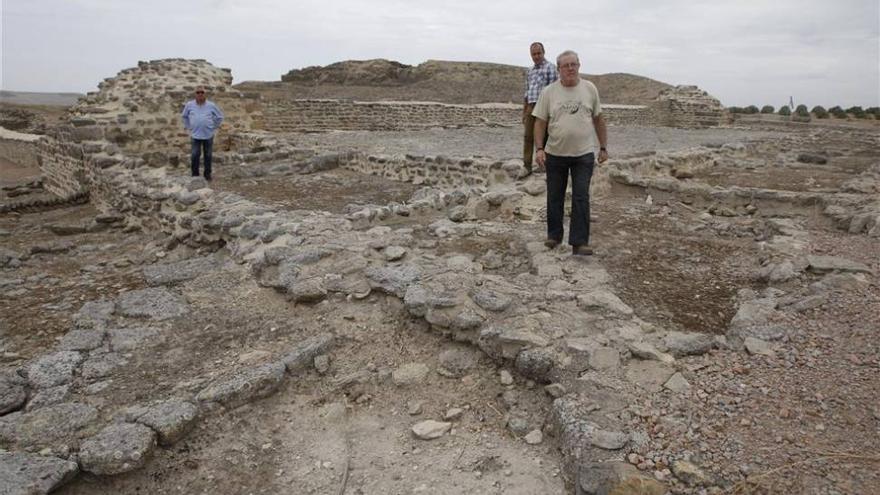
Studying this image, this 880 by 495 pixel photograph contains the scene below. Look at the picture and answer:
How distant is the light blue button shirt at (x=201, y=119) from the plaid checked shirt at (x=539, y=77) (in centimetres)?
491

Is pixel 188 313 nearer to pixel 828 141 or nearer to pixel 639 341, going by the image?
pixel 639 341

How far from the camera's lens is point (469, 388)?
353 centimetres

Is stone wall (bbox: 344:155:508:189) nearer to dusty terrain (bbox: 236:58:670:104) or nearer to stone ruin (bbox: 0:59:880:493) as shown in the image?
stone ruin (bbox: 0:59:880:493)

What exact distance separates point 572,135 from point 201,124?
21.5 feet

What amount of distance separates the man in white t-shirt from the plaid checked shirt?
254 centimetres

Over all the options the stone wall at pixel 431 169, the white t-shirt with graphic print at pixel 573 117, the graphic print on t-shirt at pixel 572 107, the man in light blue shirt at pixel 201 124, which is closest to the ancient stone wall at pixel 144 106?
the man in light blue shirt at pixel 201 124

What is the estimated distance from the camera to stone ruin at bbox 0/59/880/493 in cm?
302

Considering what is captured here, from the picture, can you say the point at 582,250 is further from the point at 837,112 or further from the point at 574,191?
the point at 837,112

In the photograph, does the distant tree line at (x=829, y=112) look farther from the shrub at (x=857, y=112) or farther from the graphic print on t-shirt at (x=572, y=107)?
the graphic print on t-shirt at (x=572, y=107)

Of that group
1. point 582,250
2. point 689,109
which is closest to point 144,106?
point 582,250

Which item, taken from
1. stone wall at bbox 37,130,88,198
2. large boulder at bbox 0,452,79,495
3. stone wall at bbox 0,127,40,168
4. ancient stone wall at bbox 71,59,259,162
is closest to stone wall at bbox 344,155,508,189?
ancient stone wall at bbox 71,59,259,162

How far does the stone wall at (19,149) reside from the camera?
60.1 feet

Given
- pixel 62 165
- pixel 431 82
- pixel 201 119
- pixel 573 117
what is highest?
pixel 431 82

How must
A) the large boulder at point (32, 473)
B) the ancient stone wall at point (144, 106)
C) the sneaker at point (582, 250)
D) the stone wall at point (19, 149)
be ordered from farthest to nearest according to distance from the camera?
the stone wall at point (19, 149) → the ancient stone wall at point (144, 106) → the sneaker at point (582, 250) → the large boulder at point (32, 473)
